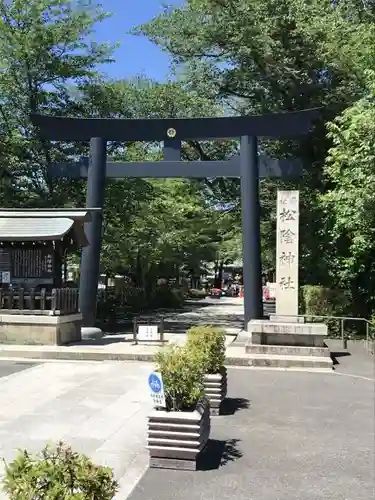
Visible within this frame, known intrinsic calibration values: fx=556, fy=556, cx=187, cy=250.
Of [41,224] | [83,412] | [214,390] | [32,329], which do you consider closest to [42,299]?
[32,329]

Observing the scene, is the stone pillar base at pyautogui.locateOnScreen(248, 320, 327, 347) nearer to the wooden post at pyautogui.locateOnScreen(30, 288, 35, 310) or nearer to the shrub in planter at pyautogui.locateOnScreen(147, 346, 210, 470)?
the wooden post at pyautogui.locateOnScreen(30, 288, 35, 310)

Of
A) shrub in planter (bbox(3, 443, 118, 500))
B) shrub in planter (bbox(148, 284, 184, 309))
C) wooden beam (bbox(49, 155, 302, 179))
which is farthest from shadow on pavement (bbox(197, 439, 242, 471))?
shrub in planter (bbox(148, 284, 184, 309))

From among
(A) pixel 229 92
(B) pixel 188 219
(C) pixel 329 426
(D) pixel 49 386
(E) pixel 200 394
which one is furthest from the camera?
(B) pixel 188 219

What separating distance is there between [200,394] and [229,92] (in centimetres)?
1971

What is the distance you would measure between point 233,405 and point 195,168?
35.6ft

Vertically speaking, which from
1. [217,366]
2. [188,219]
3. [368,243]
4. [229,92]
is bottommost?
[217,366]

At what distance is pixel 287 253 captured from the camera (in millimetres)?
15078

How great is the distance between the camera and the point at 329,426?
26.2ft

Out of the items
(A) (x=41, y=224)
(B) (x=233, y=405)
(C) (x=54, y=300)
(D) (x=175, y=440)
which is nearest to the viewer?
(D) (x=175, y=440)

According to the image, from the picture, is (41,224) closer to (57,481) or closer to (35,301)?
(35,301)

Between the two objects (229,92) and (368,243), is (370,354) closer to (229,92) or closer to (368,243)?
(368,243)

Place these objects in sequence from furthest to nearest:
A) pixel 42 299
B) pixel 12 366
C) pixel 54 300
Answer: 1. pixel 42 299
2. pixel 54 300
3. pixel 12 366

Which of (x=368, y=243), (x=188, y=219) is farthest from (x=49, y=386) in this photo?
(x=188, y=219)

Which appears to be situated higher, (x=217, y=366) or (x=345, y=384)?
(x=217, y=366)
